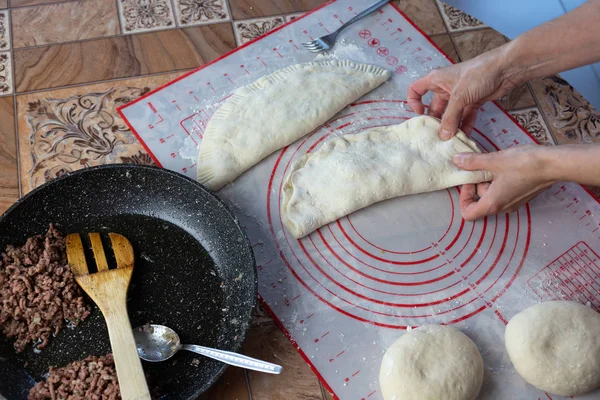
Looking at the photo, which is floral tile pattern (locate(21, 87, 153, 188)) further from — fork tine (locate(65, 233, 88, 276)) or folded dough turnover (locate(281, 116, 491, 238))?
folded dough turnover (locate(281, 116, 491, 238))

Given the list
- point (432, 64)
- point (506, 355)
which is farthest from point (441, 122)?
point (506, 355)

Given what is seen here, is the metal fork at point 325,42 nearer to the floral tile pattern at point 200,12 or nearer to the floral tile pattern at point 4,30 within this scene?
the floral tile pattern at point 200,12

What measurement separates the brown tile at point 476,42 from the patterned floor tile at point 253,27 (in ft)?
1.80

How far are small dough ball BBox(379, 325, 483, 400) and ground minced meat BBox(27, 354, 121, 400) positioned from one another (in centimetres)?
53

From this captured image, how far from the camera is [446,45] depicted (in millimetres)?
Result: 1707

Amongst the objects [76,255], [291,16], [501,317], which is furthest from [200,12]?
[501,317]

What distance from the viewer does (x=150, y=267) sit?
4.06 feet

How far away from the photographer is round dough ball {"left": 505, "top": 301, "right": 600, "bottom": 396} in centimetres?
114

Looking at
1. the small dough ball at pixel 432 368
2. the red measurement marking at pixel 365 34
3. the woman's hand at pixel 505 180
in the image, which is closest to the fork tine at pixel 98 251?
the small dough ball at pixel 432 368

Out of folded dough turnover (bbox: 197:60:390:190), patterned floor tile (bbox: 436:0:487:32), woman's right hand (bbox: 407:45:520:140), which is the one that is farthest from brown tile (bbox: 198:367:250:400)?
patterned floor tile (bbox: 436:0:487:32)

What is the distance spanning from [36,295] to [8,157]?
1.40ft

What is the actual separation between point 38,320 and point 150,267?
0.24m

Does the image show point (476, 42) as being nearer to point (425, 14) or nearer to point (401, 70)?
point (425, 14)

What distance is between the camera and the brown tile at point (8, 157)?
1337 mm
